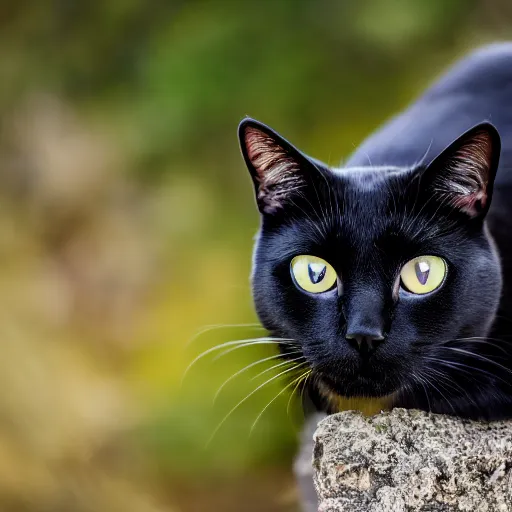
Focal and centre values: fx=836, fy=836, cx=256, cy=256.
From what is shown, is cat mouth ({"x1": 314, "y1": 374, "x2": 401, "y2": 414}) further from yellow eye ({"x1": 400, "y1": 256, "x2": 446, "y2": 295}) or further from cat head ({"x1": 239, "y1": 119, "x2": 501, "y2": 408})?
yellow eye ({"x1": 400, "y1": 256, "x2": 446, "y2": 295})

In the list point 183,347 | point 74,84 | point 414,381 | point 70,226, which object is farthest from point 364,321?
point 70,226

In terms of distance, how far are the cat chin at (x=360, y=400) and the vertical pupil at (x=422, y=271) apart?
0.14 metres

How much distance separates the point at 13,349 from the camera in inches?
107

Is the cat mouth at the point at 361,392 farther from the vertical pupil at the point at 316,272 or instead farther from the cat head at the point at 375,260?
the vertical pupil at the point at 316,272

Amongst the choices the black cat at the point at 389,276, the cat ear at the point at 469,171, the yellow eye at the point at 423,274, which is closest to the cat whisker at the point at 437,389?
the black cat at the point at 389,276

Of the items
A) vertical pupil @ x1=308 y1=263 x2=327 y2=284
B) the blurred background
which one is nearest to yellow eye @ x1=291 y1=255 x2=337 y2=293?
vertical pupil @ x1=308 y1=263 x2=327 y2=284

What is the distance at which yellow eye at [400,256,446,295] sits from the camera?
0.96 m

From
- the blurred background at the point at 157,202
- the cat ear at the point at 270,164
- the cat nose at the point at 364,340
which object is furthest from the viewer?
the blurred background at the point at 157,202

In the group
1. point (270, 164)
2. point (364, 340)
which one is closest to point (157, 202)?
point (270, 164)

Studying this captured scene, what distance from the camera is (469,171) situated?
3.33ft

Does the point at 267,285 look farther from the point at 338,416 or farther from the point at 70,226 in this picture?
the point at 70,226

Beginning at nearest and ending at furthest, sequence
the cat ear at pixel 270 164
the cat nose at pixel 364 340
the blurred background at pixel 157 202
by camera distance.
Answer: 1. the cat nose at pixel 364 340
2. the cat ear at pixel 270 164
3. the blurred background at pixel 157 202

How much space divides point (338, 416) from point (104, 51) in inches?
75.8

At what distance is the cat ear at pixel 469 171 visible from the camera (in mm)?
986
